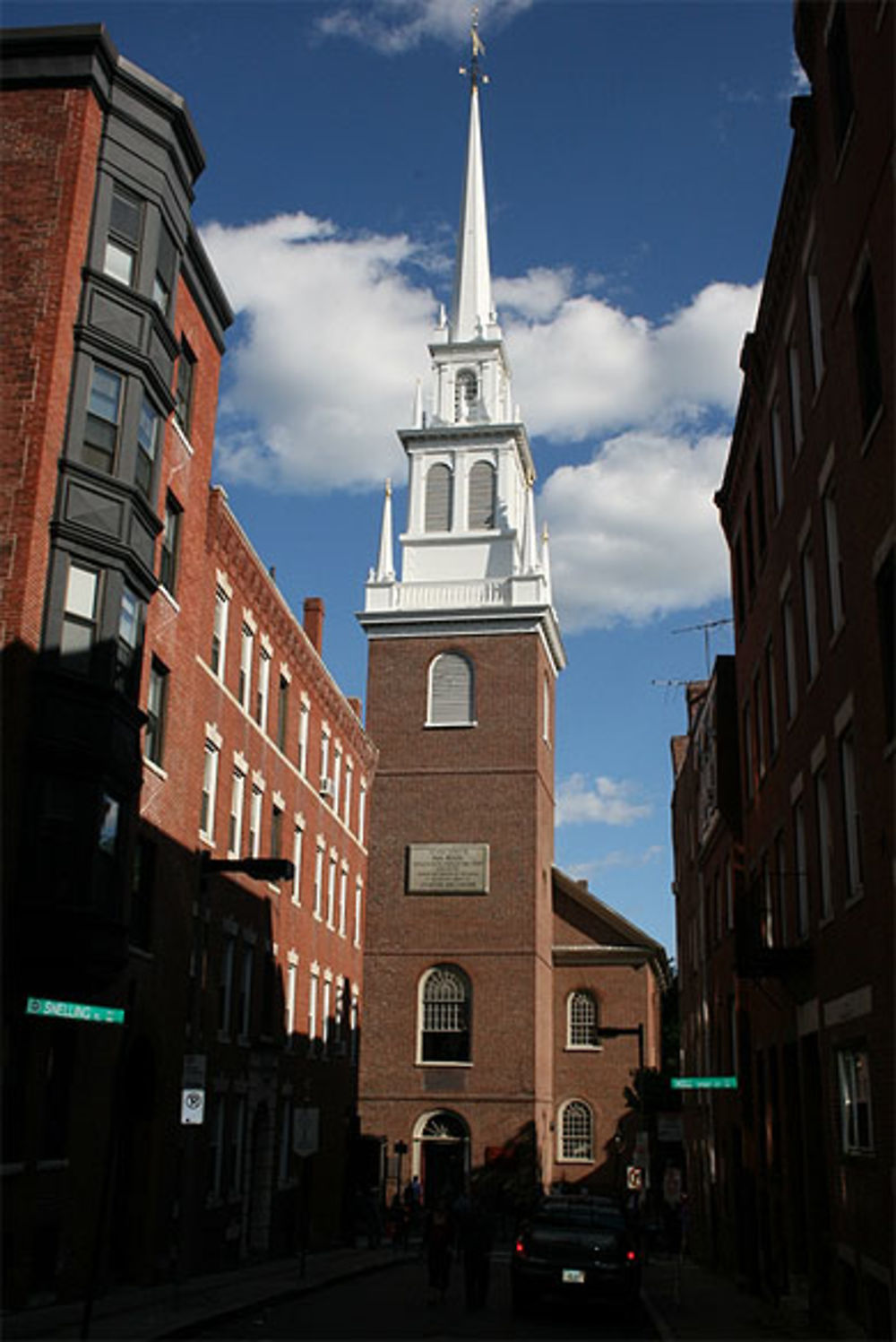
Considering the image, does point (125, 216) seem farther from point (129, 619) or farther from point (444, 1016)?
point (444, 1016)

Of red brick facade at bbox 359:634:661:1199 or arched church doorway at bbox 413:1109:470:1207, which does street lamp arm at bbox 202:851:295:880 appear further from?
arched church doorway at bbox 413:1109:470:1207

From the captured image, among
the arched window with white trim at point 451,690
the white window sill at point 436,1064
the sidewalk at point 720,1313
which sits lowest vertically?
the sidewalk at point 720,1313

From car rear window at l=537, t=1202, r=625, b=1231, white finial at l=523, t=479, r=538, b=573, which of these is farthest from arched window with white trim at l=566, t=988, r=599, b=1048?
car rear window at l=537, t=1202, r=625, b=1231

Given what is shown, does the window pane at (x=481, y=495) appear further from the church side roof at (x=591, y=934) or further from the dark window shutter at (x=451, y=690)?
the church side roof at (x=591, y=934)

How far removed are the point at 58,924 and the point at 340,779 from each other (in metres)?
24.0

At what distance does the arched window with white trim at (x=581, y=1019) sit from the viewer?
187 feet

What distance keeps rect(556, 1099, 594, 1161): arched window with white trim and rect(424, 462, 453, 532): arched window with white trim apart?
23796mm

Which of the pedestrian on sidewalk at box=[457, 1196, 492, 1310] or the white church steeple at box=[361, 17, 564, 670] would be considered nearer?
the pedestrian on sidewalk at box=[457, 1196, 492, 1310]

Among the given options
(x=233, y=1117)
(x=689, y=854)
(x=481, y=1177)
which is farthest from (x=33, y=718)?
(x=481, y=1177)

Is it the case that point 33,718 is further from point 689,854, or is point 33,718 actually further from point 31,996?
point 689,854

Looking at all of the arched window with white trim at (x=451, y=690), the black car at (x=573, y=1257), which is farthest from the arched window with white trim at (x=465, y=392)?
the black car at (x=573, y=1257)

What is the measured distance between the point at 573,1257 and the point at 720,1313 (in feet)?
11.1

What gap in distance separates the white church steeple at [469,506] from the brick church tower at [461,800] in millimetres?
79

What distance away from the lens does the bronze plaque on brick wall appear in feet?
170
